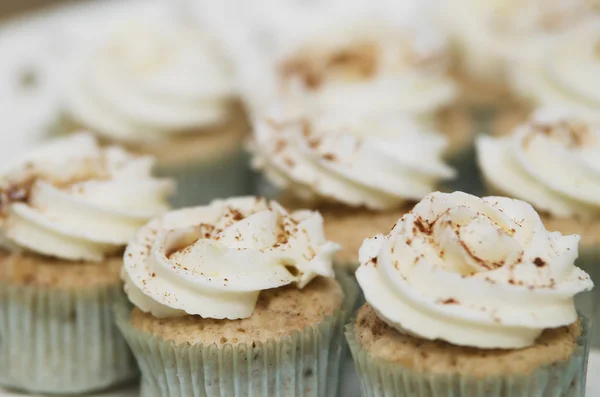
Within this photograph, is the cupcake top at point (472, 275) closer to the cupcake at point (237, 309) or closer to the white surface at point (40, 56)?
the cupcake at point (237, 309)

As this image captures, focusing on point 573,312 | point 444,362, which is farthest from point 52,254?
point 573,312

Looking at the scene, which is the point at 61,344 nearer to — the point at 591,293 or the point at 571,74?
the point at 591,293

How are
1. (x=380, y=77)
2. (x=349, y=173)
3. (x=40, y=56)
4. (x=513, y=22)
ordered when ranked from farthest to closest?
1. (x=40, y=56)
2. (x=513, y=22)
3. (x=380, y=77)
4. (x=349, y=173)

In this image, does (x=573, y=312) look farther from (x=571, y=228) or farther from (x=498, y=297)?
(x=571, y=228)

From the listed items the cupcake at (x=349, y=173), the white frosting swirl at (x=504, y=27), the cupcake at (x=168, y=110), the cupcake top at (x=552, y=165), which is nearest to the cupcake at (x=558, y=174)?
the cupcake top at (x=552, y=165)

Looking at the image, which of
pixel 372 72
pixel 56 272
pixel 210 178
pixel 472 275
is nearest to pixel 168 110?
pixel 210 178

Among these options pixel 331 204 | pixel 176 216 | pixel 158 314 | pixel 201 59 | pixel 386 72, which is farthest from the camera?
pixel 201 59
